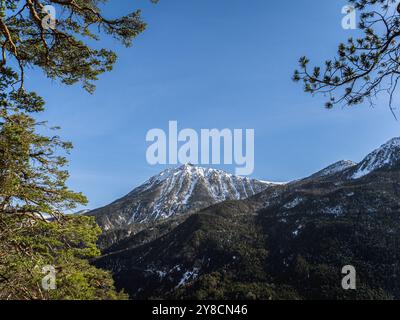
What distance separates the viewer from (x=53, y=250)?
1543 cm

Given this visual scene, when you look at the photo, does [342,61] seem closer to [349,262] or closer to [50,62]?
[50,62]

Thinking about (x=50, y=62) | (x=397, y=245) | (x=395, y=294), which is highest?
(x=50, y=62)

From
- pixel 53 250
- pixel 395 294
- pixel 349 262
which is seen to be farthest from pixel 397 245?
pixel 53 250
